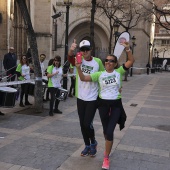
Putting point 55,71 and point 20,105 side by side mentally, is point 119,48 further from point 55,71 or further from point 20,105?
point 20,105

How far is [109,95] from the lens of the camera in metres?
4.77

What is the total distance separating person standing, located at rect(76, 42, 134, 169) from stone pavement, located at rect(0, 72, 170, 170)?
1.94 feet

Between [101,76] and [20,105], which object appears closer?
[101,76]

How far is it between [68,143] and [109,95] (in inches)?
71.3

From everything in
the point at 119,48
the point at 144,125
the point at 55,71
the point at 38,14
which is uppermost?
the point at 38,14

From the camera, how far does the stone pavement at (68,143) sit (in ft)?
16.3

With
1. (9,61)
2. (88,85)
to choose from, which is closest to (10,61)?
(9,61)

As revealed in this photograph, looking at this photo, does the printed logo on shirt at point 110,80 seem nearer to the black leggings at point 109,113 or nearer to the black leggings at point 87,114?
the black leggings at point 109,113

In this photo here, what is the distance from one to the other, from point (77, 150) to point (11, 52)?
940 centimetres

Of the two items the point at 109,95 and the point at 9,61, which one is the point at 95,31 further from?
the point at 109,95

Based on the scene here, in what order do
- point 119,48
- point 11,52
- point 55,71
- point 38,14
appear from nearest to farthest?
point 119,48, point 55,71, point 11,52, point 38,14

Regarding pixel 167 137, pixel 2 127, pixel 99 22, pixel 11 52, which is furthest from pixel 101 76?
pixel 99 22

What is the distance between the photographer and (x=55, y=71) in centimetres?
879

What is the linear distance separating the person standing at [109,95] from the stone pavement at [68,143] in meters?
0.59
